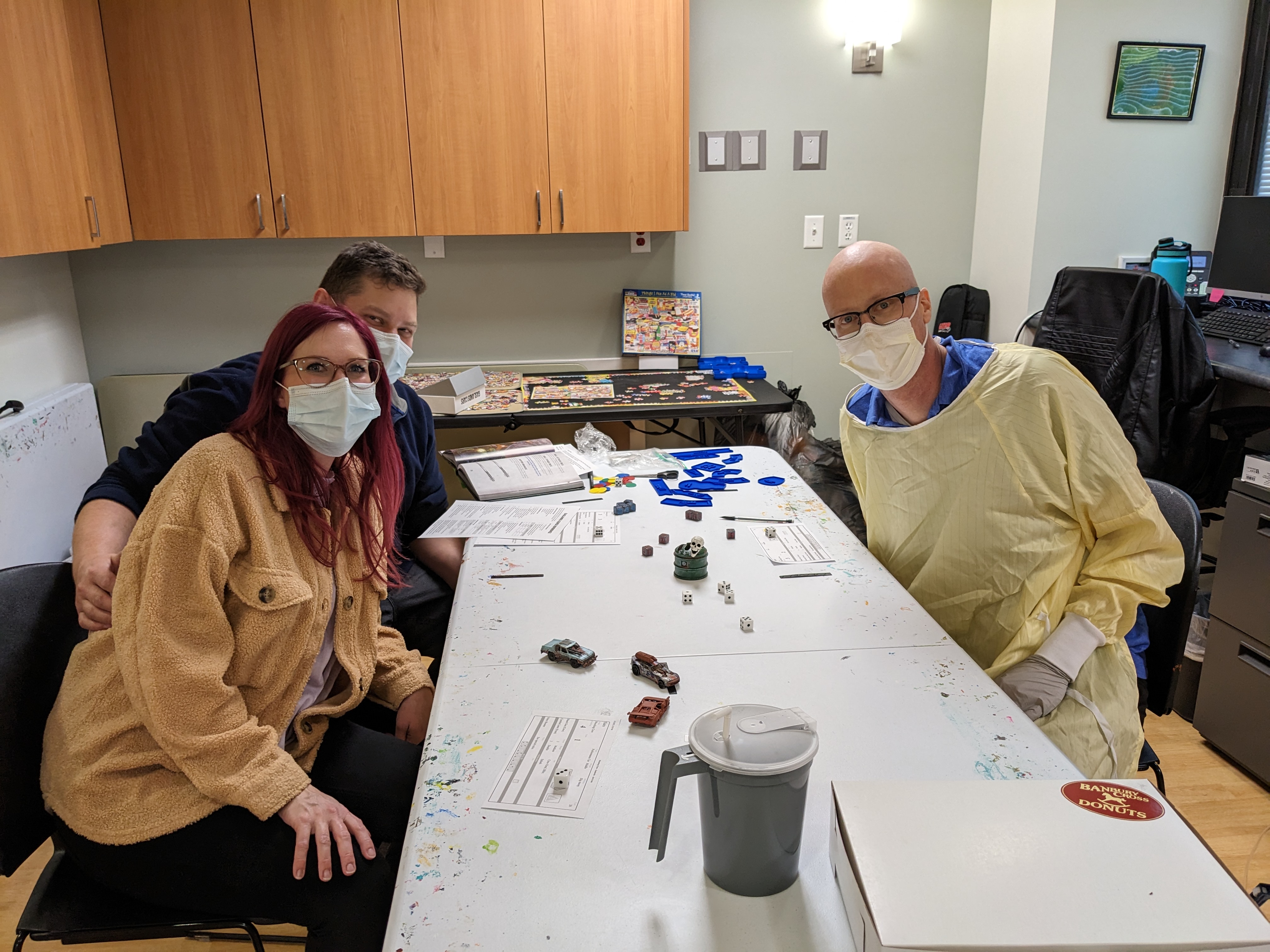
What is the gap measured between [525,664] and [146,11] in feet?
9.43

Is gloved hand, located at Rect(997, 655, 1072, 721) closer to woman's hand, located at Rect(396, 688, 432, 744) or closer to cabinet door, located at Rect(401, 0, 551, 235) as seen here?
woman's hand, located at Rect(396, 688, 432, 744)

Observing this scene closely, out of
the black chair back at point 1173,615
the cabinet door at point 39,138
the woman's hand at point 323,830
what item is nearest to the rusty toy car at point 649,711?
the woman's hand at point 323,830

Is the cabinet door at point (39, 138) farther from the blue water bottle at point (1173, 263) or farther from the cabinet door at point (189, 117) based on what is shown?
the blue water bottle at point (1173, 263)

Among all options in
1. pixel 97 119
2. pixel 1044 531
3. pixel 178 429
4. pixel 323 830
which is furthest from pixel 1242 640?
pixel 97 119

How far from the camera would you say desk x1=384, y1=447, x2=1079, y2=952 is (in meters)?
0.81

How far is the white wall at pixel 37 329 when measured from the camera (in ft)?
9.68

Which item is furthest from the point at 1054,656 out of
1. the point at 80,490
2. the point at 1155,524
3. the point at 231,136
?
the point at 80,490

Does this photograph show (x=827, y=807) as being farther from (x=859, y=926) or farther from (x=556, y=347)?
(x=556, y=347)

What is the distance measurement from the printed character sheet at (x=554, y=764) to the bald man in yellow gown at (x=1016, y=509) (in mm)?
704

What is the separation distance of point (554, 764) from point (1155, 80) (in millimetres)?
3513

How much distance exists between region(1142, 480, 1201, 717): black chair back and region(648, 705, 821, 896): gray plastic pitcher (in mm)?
1041

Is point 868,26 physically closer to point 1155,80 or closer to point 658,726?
point 1155,80

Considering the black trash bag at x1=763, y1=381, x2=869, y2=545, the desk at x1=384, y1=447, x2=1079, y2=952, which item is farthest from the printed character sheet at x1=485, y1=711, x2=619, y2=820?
the black trash bag at x1=763, y1=381, x2=869, y2=545

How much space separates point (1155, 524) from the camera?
4.56ft
